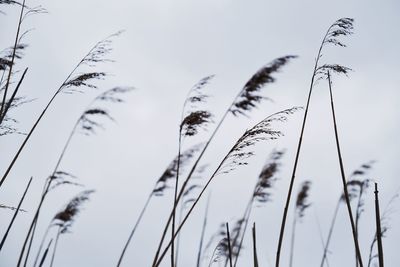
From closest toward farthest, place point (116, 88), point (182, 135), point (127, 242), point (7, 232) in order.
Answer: point (7, 232) < point (182, 135) < point (116, 88) < point (127, 242)

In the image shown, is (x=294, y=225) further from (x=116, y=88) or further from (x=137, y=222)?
(x=116, y=88)

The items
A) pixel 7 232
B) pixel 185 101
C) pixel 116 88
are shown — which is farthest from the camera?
pixel 116 88

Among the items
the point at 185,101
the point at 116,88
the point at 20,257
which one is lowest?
the point at 20,257

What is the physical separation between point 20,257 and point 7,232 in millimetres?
782

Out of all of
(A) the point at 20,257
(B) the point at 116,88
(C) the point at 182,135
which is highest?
(B) the point at 116,88

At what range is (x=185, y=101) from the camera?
3656 millimetres

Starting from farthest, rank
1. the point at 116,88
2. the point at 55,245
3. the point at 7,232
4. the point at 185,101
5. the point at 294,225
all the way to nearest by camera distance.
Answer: the point at 294,225
the point at 55,245
the point at 116,88
the point at 185,101
the point at 7,232

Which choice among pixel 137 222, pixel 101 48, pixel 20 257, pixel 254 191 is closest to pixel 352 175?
pixel 254 191

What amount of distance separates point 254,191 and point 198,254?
1184 millimetres

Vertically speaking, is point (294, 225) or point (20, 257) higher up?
point (294, 225)

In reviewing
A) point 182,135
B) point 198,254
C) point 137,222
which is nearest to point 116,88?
point 182,135

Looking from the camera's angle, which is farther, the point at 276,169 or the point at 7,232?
the point at 276,169

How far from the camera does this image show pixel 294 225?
6629 millimetres

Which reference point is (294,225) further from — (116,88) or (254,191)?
(116,88)
